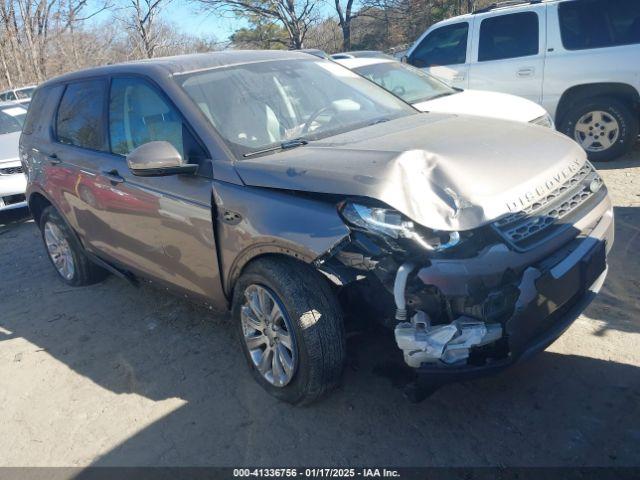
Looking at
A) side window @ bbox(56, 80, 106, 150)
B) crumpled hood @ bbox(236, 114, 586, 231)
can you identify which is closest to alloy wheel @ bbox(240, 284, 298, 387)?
crumpled hood @ bbox(236, 114, 586, 231)

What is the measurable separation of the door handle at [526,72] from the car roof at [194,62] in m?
4.33

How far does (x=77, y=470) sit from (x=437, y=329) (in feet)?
6.69

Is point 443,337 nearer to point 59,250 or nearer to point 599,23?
point 59,250

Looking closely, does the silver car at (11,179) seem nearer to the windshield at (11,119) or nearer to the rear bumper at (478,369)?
the windshield at (11,119)

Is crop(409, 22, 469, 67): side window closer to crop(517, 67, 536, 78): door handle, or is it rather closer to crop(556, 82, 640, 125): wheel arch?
crop(517, 67, 536, 78): door handle

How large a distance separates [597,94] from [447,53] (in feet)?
7.26

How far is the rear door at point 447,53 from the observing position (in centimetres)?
806

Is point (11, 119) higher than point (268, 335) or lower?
higher

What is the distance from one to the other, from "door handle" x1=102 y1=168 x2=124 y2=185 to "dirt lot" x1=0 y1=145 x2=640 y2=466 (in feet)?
3.90

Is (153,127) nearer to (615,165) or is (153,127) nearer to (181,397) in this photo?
(181,397)

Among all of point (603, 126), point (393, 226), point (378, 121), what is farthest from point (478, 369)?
point (603, 126)

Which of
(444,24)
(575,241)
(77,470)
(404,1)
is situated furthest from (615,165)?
(404,1)

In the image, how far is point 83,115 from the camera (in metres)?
4.52

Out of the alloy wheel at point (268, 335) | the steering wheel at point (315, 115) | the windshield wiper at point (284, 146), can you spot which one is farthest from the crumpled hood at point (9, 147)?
the alloy wheel at point (268, 335)
